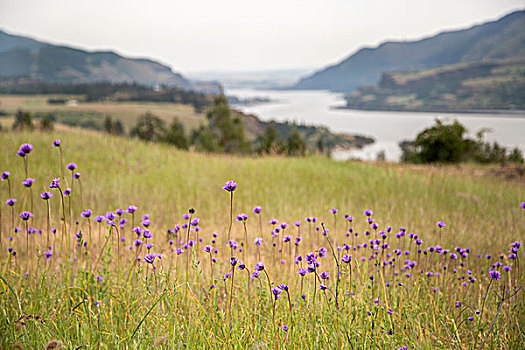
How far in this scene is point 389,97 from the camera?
558 feet

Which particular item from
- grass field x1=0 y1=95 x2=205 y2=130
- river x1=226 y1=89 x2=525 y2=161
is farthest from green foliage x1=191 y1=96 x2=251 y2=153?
grass field x1=0 y1=95 x2=205 y2=130

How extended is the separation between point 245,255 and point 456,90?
12745cm

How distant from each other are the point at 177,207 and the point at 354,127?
127794 mm

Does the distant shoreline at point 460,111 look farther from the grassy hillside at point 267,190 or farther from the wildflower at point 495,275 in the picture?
the wildflower at point 495,275

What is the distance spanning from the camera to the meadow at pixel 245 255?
222 cm

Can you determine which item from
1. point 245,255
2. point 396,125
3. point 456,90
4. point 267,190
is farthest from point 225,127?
point 456,90

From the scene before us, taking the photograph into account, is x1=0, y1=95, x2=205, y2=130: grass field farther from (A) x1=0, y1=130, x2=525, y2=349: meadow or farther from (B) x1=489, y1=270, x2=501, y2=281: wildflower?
(B) x1=489, y1=270, x2=501, y2=281: wildflower

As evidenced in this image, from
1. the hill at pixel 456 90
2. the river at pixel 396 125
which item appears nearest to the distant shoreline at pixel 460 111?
the hill at pixel 456 90

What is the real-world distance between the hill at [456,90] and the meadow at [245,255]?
165 ft

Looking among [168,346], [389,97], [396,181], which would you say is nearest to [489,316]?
[168,346]

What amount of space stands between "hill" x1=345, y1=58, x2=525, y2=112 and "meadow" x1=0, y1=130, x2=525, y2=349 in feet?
165

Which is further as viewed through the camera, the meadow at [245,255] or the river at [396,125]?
the river at [396,125]

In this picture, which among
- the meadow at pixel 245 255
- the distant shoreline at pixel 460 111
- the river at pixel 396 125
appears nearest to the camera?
the meadow at pixel 245 255

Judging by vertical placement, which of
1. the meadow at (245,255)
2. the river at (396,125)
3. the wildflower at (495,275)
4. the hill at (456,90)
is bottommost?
the meadow at (245,255)
